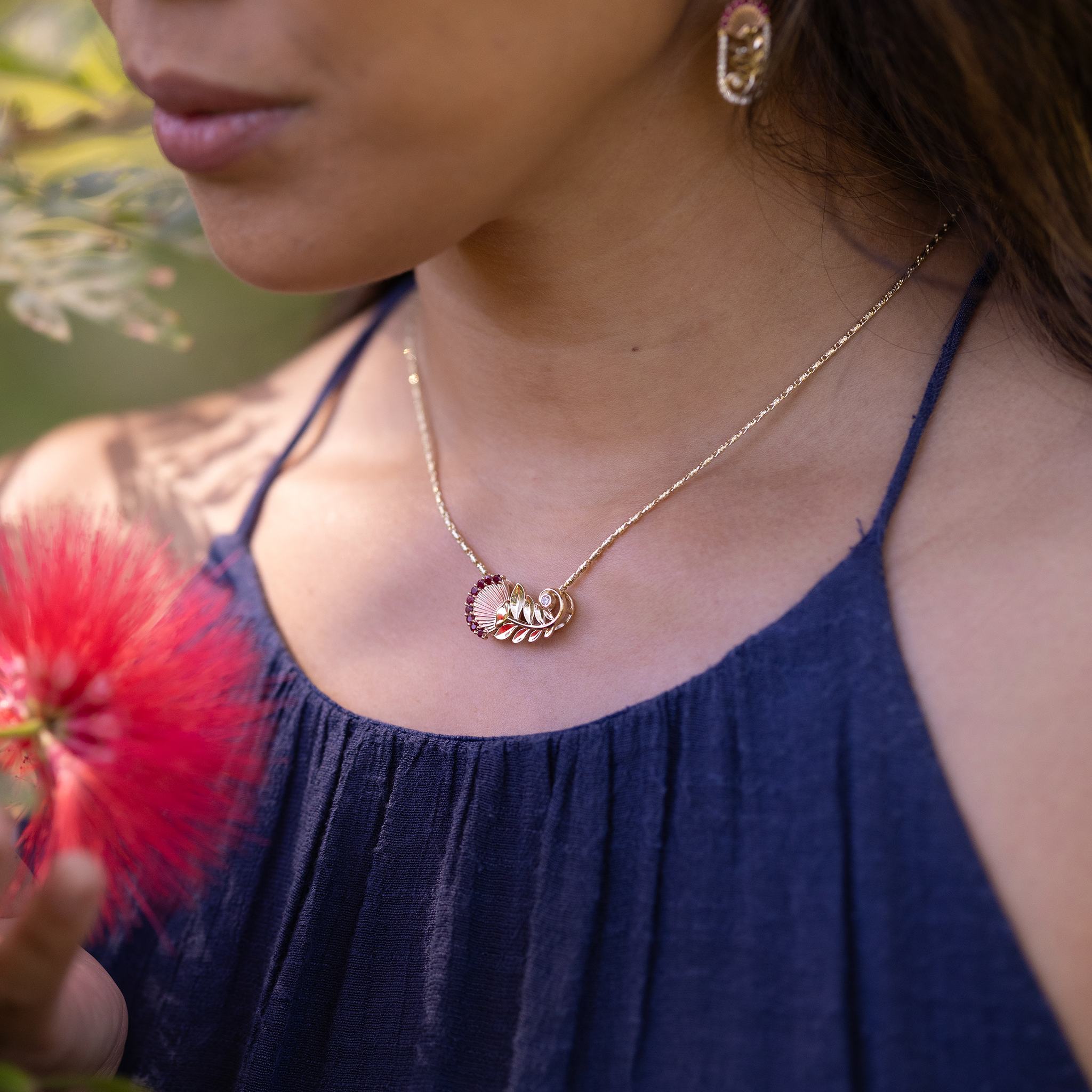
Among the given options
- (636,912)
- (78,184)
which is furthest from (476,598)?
(78,184)

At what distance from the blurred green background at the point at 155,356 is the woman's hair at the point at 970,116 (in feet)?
3.26

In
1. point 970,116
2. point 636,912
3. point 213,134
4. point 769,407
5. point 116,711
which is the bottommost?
point 636,912

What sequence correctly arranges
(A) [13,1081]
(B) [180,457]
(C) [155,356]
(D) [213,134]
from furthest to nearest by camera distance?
(C) [155,356], (B) [180,457], (D) [213,134], (A) [13,1081]

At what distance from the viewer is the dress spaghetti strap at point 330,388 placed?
1050 millimetres

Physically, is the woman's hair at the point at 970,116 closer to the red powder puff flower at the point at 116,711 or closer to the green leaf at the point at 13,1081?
the red powder puff flower at the point at 116,711

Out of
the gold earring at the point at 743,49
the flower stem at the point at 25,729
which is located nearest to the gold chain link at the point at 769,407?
the gold earring at the point at 743,49

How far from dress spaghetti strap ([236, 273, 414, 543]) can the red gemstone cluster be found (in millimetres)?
290

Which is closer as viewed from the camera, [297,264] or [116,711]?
[116,711]

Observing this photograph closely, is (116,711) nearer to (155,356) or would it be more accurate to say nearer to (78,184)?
(78,184)

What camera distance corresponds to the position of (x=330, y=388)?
119 cm

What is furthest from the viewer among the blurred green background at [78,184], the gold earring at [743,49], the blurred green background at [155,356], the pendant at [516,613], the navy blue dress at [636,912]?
the blurred green background at [155,356]

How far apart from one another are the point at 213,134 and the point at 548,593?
0.43 m

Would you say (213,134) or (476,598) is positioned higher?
(213,134)

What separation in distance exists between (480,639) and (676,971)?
314 mm
